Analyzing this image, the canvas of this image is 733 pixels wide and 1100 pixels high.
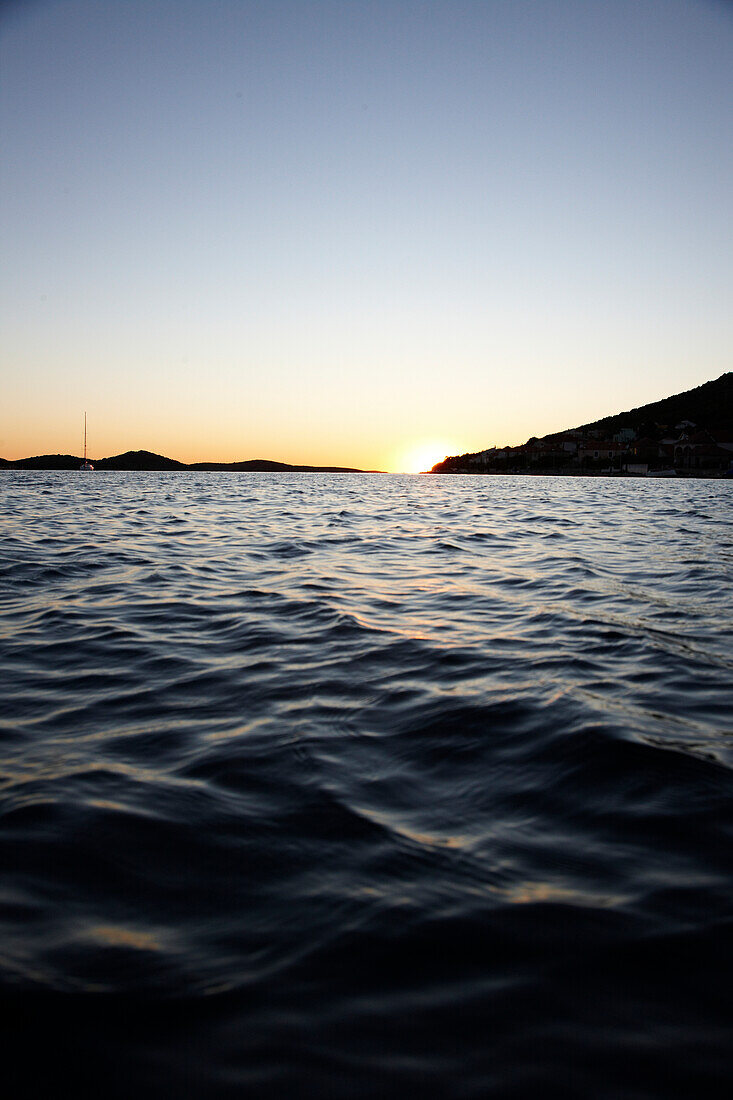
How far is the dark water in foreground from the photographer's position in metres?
1.90

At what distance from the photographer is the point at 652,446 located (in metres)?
122

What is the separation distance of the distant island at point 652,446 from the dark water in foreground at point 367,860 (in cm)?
9984

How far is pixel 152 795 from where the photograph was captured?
3379mm

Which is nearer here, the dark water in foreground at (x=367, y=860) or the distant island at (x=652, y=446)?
the dark water in foreground at (x=367, y=860)

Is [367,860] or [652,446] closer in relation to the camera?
[367,860]

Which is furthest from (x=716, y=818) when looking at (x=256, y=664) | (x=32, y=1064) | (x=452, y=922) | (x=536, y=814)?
(x=256, y=664)

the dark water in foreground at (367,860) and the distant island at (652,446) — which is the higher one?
the distant island at (652,446)

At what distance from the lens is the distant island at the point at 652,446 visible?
108 meters

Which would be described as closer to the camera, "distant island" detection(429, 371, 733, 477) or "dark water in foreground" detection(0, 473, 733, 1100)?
"dark water in foreground" detection(0, 473, 733, 1100)

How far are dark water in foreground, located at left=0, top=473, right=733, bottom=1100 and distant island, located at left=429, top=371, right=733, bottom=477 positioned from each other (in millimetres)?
99836

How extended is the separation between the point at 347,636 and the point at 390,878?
401 cm

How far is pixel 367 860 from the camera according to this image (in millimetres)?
2803

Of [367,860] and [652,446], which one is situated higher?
[652,446]

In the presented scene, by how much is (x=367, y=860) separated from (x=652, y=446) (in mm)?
132109
